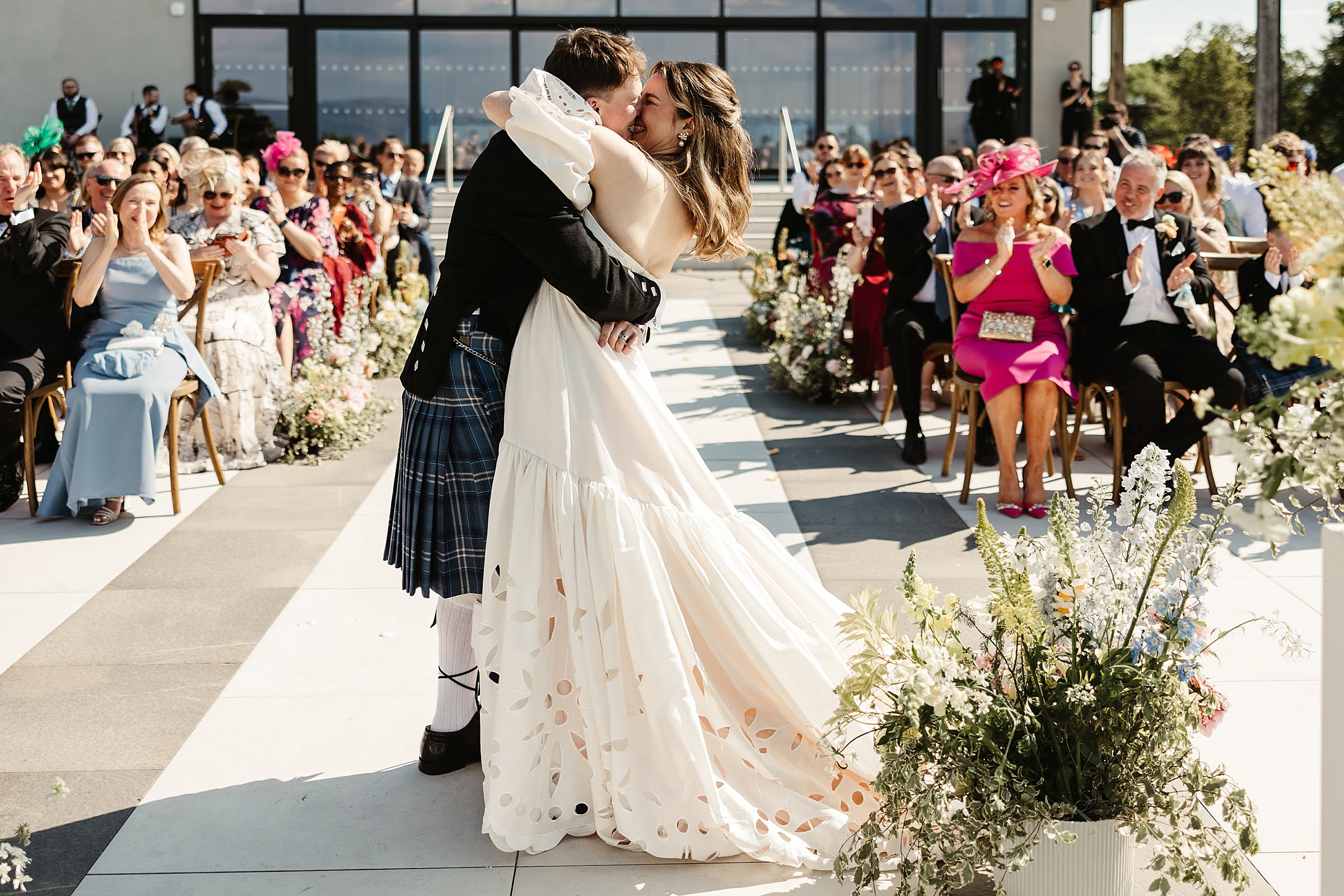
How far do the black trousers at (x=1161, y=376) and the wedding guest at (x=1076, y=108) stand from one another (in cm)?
1421

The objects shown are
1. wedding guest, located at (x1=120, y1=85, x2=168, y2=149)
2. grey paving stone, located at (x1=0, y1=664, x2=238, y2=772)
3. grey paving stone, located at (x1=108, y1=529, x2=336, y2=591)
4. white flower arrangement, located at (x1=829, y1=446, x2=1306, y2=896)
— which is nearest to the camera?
white flower arrangement, located at (x1=829, y1=446, x2=1306, y2=896)

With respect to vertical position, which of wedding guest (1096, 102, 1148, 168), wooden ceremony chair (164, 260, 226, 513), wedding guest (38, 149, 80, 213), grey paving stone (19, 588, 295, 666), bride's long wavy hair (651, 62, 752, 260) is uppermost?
wedding guest (1096, 102, 1148, 168)

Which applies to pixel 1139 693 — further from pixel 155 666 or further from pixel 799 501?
pixel 799 501

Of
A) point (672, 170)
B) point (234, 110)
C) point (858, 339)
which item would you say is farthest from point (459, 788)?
point (234, 110)

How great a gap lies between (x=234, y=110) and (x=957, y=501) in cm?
1645

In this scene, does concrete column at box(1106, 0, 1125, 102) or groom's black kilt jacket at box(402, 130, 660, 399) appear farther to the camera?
concrete column at box(1106, 0, 1125, 102)

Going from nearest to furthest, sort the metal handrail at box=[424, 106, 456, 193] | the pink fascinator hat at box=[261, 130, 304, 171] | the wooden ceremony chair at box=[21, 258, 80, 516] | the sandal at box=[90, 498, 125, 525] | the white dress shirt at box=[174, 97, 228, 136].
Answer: the sandal at box=[90, 498, 125, 525], the wooden ceremony chair at box=[21, 258, 80, 516], the pink fascinator hat at box=[261, 130, 304, 171], the white dress shirt at box=[174, 97, 228, 136], the metal handrail at box=[424, 106, 456, 193]

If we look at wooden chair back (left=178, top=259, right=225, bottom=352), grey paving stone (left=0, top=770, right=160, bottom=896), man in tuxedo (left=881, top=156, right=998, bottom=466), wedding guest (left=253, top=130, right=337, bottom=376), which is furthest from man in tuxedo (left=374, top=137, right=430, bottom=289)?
grey paving stone (left=0, top=770, right=160, bottom=896)

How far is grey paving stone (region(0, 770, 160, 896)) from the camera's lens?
299cm

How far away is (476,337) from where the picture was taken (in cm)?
322

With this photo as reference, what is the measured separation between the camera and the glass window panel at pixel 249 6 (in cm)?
1978

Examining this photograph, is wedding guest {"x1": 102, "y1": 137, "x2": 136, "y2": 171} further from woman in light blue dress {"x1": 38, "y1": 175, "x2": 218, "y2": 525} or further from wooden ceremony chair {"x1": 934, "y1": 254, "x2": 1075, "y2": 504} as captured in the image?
wooden ceremony chair {"x1": 934, "y1": 254, "x2": 1075, "y2": 504}

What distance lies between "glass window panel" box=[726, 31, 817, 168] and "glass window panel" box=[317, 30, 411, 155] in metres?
4.98

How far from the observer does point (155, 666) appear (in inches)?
169
